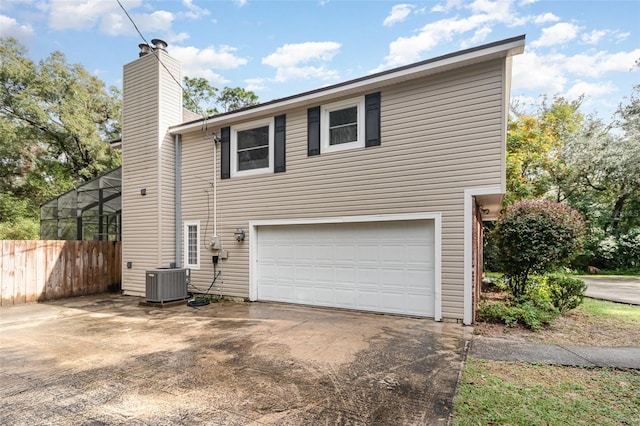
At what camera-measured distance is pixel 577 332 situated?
5.59 metres

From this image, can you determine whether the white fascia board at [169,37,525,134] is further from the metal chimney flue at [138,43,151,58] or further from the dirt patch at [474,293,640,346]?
the dirt patch at [474,293,640,346]

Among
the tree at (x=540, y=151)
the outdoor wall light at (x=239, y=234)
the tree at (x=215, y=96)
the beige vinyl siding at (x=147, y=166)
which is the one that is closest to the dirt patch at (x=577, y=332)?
the outdoor wall light at (x=239, y=234)

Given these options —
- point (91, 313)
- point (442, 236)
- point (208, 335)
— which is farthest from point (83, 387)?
point (442, 236)

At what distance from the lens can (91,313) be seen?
7.25m

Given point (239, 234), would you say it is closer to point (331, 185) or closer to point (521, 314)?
point (331, 185)

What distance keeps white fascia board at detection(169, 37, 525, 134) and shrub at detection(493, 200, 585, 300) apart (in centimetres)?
317

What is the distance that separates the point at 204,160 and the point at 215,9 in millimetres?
3762

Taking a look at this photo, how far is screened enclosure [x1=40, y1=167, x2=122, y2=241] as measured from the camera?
10727 millimetres

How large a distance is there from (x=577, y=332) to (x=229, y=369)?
580 centimetres

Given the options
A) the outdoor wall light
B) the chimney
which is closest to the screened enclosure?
the chimney

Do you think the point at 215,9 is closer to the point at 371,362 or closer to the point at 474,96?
the point at 474,96

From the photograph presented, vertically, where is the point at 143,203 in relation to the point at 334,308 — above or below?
above

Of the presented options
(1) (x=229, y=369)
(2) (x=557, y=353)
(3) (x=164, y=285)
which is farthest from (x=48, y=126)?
(2) (x=557, y=353)

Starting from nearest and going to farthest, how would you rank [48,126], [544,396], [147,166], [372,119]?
[544,396]
[372,119]
[147,166]
[48,126]
